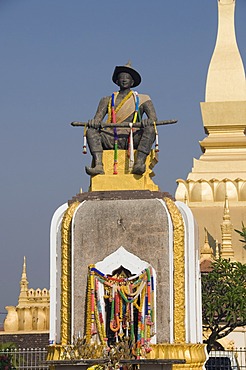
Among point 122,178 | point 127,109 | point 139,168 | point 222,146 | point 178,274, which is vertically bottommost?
point 178,274

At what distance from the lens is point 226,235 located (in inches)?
1201

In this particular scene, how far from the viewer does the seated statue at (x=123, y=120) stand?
1580 centimetres

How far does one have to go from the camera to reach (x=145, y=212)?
1523 centimetres

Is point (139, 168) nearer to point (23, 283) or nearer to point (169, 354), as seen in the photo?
point (169, 354)

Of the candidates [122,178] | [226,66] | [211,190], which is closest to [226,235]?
[211,190]

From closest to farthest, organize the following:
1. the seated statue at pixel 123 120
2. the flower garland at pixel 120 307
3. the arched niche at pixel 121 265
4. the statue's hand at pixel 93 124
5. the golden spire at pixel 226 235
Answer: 1. the flower garland at pixel 120 307
2. the arched niche at pixel 121 265
3. the seated statue at pixel 123 120
4. the statue's hand at pixel 93 124
5. the golden spire at pixel 226 235

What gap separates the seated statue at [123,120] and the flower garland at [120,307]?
5.31 feet

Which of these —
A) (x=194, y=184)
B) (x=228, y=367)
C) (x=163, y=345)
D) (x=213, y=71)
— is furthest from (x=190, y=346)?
(x=213, y=71)

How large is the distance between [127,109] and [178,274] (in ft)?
8.75

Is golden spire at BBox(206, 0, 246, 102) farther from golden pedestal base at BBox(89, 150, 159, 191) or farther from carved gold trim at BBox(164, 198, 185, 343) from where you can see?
carved gold trim at BBox(164, 198, 185, 343)

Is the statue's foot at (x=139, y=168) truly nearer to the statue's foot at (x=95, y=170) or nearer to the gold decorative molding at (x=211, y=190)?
the statue's foot at (x=95, y=170)

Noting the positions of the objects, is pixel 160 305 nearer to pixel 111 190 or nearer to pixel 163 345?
pixel 163 345

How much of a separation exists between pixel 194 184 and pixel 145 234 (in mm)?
19764

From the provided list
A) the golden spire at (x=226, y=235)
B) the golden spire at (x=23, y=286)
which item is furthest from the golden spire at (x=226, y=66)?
the golden spire at (x=23, y=286)
